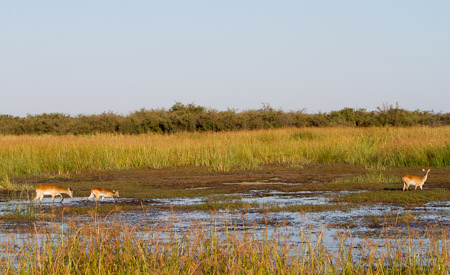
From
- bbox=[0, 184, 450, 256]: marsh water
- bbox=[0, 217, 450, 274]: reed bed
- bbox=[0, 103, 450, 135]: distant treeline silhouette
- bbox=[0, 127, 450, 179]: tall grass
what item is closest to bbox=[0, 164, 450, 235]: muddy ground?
bbox=[0, 184, 450, 256]: marsh water

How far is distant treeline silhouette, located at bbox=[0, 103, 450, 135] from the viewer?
135ft

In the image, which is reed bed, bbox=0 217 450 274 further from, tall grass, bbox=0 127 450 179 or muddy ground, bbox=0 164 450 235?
tall grass, bbox=0 127 450 179

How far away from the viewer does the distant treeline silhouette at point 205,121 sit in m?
41.1

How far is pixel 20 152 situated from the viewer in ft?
69.6

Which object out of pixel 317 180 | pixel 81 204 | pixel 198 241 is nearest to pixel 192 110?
pixel 317 180

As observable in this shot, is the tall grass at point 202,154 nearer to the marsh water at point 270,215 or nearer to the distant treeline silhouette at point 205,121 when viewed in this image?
the marsh water at point 270,215

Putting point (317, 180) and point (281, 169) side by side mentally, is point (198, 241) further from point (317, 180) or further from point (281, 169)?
point (281, 169)

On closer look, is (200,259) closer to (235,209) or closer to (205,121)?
(235,209)

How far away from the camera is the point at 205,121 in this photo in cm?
4191

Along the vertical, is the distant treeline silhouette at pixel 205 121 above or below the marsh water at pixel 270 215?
above

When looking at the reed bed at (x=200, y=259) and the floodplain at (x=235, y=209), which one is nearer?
the reed bed at (x=200, y=259)

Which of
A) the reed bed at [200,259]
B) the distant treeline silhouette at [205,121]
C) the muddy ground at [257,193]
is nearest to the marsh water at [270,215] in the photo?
the muddy ground at [257,193]

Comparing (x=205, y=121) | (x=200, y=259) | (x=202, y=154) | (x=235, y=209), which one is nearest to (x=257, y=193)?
(x=235, y=209)

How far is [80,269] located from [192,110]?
4235cm
